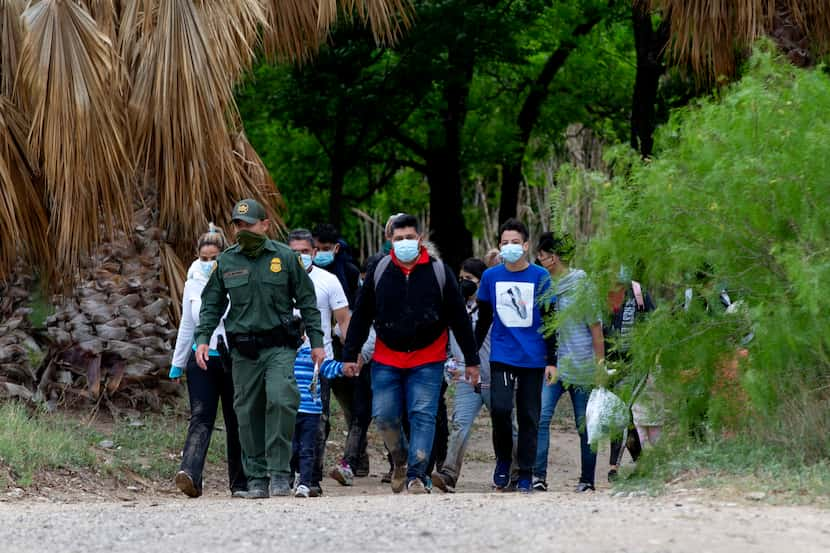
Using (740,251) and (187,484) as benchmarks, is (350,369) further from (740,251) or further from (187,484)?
(740,251)

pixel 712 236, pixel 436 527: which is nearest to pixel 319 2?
pixel 712 236

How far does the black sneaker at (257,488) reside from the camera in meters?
8.93

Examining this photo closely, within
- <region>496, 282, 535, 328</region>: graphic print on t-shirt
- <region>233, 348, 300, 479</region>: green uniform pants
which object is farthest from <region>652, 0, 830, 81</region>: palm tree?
<region>233, 348, 300, 479</region>: green uniform pants

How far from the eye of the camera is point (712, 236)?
24.8ft

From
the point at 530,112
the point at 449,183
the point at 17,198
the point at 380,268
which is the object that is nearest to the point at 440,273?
the point at 380,268

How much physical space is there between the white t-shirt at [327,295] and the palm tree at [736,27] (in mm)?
4297

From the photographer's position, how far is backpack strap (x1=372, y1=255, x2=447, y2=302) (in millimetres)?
9234

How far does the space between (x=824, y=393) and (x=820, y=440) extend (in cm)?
27

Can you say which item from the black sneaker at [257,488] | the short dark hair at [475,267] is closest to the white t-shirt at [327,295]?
the black sneaker at [257,488]

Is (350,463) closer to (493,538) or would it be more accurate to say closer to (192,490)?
(192,490)

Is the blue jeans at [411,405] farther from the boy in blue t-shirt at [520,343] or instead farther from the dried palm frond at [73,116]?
the dried palm frond at [73,116]

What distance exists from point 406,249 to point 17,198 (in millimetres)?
3433

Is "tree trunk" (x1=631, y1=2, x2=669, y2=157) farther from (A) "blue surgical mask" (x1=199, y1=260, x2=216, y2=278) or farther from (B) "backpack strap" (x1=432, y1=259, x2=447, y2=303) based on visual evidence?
(A) "blue surgical mask" (x1=199, y1=260, x2=216, y2=278)

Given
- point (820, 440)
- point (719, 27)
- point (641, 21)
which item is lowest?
point (820, 440)
